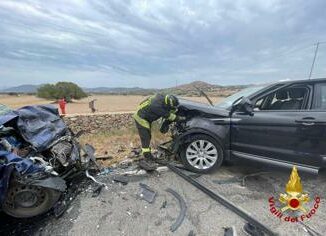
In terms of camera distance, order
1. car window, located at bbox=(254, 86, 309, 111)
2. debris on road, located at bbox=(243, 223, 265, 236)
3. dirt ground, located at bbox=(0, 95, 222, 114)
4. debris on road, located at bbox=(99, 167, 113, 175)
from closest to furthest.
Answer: debris on road, located at bbox=(243, 223, 265, 236)
car window, located at bbox=(254, 86, 309, 111)
debris on road, located at bbox=(99, 167, 113, 175)
dirt ground, located at bbox=(0, 95, 222, 114)

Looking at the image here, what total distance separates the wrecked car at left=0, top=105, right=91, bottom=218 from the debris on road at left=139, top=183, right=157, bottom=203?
3.62 feet

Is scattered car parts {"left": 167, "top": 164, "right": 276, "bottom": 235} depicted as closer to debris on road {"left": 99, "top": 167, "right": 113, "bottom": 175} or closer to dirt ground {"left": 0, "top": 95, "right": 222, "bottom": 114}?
debris on road {"left": 99, "top": 167, "right": 113, "bottom": 175}

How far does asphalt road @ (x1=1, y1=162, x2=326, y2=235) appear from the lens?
3.74 metres

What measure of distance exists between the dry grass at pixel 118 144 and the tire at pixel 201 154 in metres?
1.75

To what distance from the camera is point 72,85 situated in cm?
4728

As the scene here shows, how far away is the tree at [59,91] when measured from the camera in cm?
4469

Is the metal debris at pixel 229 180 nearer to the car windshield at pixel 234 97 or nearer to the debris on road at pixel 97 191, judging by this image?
the car windshield at pixel 234 97

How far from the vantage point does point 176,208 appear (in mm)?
4238

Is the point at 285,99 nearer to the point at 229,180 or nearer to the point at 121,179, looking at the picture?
the point at 229,180

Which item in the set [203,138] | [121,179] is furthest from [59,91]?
[203,138]

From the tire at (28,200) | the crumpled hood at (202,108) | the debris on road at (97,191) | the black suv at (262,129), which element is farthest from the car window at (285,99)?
the tire at (28,200)

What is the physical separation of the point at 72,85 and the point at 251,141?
149 feet

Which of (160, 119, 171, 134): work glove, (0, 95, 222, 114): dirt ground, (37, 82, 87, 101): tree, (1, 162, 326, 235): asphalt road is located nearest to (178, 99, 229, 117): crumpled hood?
(160, 119, 171, 134): work glove

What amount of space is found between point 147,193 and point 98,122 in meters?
9.58
